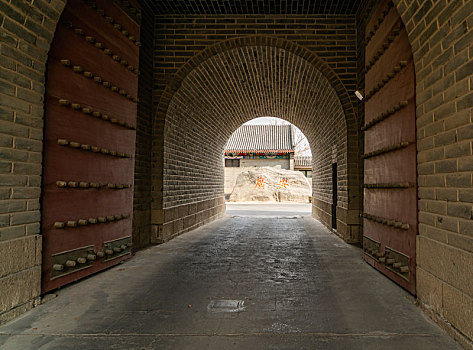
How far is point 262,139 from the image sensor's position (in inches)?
1164

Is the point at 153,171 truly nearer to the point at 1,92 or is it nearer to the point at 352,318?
the point at 1,92

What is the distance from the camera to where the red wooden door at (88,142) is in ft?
9.61

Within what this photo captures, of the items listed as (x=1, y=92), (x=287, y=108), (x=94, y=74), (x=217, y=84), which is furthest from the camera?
(x=287, y=108)

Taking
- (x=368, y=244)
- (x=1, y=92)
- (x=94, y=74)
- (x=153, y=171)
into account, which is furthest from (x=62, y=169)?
(x=368, y=244)

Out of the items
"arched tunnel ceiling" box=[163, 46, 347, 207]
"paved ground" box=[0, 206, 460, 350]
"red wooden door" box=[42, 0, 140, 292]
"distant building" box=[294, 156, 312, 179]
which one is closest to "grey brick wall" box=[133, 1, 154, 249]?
"arched tunnel ceiling" box=[163, 46, 347, 207]

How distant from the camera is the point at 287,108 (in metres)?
10.2

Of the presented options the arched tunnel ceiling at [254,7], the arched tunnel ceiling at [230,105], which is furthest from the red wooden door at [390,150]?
the arched tunnel ceiling at [230,105]

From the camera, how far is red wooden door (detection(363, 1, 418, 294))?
9.50 feet

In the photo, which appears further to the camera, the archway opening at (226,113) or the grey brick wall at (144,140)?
the archway opening at (226,113)

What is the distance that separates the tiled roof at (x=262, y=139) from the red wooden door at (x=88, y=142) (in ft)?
74.1

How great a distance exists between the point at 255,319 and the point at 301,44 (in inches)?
204

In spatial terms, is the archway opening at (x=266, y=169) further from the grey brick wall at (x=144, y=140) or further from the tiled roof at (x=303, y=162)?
the grey brick wall at (x=144, y=140)

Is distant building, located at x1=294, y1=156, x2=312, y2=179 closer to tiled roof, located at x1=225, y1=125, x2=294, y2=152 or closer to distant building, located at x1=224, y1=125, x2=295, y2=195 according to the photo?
distant building, located at x1=224, y1=125, x2=295, y2=195

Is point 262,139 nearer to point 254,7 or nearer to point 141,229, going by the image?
point 254,7
